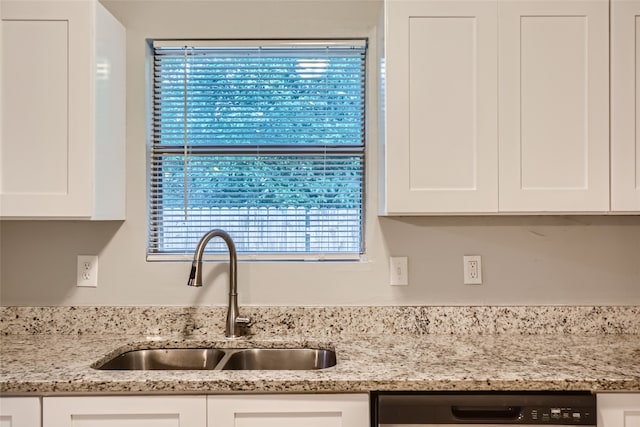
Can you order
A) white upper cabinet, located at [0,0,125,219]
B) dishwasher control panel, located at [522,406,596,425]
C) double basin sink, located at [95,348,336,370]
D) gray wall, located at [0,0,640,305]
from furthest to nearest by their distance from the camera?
gray wall, located at [0,0,640,305] → double basin sink, located at [95,348,336,370] → white upper cabinet, located at [0,0,125,219] → dishwasher control panel, located at [522,406,596,425]

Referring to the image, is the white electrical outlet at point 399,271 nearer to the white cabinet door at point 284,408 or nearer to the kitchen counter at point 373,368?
the kitchen counter at point 373,368

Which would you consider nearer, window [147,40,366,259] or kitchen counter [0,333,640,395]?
kitchen counter [0,333,640,395]

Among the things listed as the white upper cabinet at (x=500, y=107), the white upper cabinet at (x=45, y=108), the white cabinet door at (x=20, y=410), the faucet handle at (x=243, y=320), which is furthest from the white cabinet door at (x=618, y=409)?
the white upper cabinet at (x=45, y=108)

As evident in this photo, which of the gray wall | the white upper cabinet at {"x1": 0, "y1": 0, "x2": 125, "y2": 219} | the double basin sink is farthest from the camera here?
the gray wall

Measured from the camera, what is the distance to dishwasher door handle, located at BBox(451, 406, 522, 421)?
56.9 inches

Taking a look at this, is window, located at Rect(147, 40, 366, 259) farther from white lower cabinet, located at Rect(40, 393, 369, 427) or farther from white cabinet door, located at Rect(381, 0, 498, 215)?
white lower cabinet, located at Rect(40, 393, 369, 427)

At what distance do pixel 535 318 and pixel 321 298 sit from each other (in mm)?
861

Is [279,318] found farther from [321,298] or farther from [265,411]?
[265,411]

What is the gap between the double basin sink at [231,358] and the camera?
1921 mm

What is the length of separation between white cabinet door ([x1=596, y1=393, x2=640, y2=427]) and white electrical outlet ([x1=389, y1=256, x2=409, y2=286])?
817 millimetres

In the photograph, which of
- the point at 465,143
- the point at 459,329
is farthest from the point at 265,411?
the point at 465,143

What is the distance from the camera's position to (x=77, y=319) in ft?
6.81

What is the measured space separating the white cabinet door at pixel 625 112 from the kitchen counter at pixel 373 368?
1.91ft

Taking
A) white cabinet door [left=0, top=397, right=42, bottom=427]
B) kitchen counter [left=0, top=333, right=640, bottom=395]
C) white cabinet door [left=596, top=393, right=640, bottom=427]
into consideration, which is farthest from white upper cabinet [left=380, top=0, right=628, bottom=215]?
white cabinet door [left=0, top=397, right=42, bottom=427]
